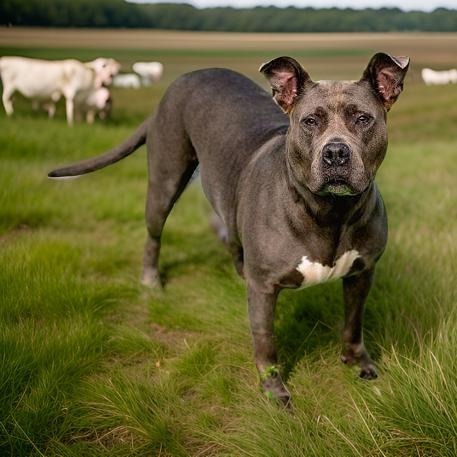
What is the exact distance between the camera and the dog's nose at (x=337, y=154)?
258 centimetres

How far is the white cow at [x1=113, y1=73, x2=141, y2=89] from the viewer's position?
922 cm

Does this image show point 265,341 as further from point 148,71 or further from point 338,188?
point 148,71

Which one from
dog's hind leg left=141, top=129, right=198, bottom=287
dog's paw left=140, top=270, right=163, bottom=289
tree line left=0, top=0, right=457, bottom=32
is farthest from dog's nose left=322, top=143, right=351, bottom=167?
tree line left=0, top=0, right=457, bottom=32

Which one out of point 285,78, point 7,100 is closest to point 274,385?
point 285,78

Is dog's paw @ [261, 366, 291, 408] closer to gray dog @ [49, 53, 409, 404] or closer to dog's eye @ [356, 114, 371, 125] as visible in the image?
gray dog @ [49, 53, 409, 404]

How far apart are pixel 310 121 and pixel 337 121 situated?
0.11 meters

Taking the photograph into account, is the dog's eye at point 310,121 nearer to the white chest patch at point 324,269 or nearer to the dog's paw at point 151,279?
the white chest patch at point 324,269

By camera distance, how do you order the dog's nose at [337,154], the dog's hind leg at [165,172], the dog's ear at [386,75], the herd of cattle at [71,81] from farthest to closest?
the herd of cattle at [71,81] < the dog's hind leg at [165,172] < the dog's ear at [386,75] < the dog's nose at [337,154]

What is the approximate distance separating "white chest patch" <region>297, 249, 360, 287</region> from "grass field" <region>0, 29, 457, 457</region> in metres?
0.44

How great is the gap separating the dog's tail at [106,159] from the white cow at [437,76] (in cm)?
714

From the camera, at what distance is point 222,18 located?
845cm

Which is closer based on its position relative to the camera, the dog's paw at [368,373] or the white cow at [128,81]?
the dog's paw at [368,373]

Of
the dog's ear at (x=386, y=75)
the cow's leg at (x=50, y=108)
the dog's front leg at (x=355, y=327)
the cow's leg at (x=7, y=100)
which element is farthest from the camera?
the cow's leg at (x=50, y=108)

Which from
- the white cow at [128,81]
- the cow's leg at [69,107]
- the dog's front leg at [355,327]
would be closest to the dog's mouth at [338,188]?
the dog's front leg at [355,327]
